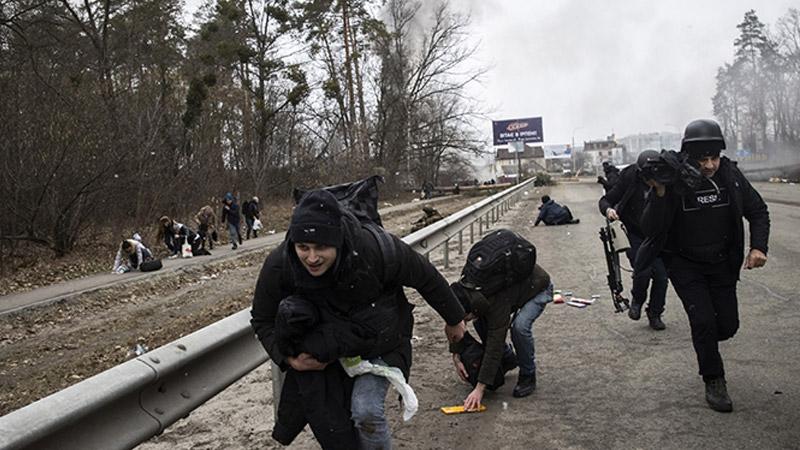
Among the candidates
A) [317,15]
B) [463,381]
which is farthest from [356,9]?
[463,381]

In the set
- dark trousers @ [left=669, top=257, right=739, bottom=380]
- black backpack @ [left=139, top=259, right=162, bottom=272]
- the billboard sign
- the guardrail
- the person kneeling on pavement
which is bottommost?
black backpack @ [left=139, top=259, right=162, bottom=272]

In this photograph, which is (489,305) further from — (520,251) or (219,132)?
(219,132)

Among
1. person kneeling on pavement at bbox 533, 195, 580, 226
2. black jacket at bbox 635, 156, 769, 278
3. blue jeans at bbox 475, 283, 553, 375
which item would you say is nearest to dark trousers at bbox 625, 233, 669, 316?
black jacket at bbox 635, 156, 769, 278

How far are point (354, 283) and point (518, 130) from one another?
78.5m

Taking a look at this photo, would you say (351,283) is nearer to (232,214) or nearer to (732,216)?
(732,216)

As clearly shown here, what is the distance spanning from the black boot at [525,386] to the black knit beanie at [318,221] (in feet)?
7.91

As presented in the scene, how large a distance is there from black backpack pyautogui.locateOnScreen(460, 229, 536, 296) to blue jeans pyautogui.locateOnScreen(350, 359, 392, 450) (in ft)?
5.50

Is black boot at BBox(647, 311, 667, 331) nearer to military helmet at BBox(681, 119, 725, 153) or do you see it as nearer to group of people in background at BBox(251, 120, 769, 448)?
group of people in background at BBox(251, 120, 769, 448)

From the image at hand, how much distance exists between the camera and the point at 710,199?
4750 mm

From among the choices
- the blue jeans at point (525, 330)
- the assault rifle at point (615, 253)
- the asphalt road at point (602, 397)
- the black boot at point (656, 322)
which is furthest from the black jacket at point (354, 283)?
the assault rifle at point (615, 253)

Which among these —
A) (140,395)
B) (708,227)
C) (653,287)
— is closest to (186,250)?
(653,287)

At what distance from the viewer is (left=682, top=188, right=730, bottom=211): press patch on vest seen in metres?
4.75

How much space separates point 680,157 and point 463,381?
84.0 inches

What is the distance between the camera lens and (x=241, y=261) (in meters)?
18.1
